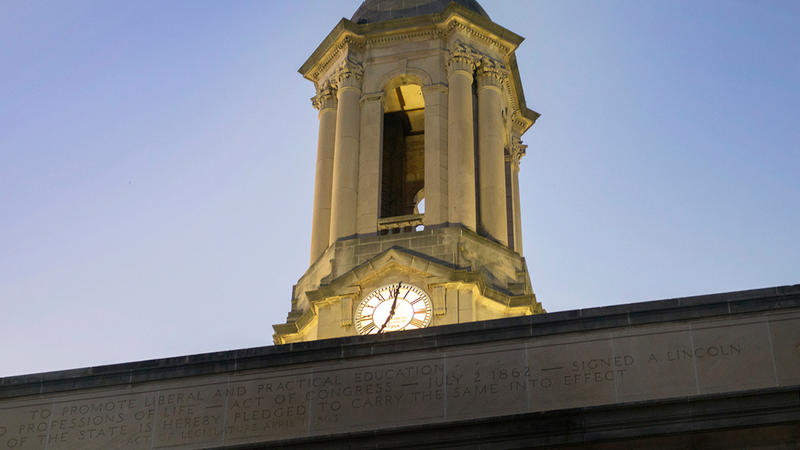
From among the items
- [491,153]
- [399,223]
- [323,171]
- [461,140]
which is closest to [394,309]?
[399,223]

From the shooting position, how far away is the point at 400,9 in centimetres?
4672

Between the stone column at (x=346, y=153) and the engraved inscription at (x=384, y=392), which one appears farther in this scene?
the stone column at (x=346, y=153)

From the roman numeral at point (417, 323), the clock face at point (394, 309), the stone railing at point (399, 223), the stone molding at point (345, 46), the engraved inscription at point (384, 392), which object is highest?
the stone molding at point (345, 46)

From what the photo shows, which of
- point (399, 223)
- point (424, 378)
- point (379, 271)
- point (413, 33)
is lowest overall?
point (424, 378)

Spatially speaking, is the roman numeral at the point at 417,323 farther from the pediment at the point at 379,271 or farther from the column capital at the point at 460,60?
the column capital at the point at 460,60

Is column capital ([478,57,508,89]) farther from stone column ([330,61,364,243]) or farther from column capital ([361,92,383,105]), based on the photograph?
stone column ([330,61,364,243])

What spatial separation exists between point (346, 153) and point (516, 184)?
7287 mm

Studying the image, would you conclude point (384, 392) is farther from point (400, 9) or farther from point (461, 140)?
point (400, 9)

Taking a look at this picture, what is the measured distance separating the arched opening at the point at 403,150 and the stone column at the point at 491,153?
110 inches

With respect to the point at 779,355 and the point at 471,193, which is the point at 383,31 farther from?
the point at 779,355

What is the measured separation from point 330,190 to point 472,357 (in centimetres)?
2011

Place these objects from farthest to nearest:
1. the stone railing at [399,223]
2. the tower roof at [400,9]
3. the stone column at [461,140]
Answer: the tower roof at [400,9], the stone railing at [399,223], the stone column at [461,140]

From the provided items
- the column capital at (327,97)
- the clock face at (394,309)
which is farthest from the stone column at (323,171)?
the clock face at (394,309)

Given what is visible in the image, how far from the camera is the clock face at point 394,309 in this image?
1521 inches
